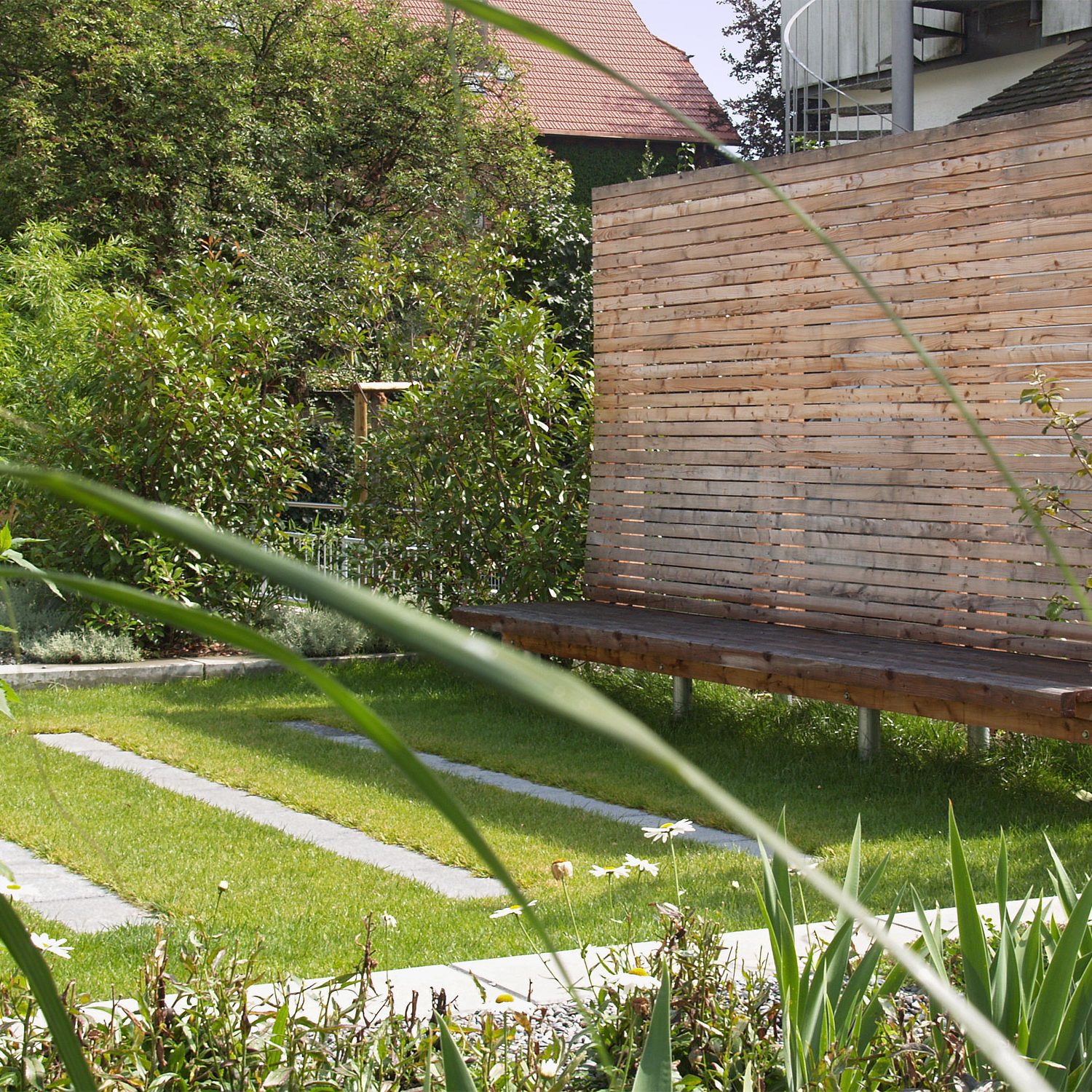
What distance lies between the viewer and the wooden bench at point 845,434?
215 inches

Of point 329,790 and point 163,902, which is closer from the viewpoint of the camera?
point 163,902

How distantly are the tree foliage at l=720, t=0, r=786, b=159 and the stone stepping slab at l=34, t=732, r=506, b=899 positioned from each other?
904 inches

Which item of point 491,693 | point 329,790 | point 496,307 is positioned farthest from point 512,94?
point 329,790

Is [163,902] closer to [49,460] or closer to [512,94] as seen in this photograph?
[49,460]

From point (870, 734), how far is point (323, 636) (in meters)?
4.22

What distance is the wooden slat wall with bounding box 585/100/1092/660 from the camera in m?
5.57

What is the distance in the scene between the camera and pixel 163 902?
3.90 meters

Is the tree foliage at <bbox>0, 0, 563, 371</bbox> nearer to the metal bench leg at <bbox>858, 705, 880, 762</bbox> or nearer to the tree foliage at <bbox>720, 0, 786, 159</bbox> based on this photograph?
the metal bench leg at <bbox>858, 705, 880, 762</bbox>

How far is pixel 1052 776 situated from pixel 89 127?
46.1 ft

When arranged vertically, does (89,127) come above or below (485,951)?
above


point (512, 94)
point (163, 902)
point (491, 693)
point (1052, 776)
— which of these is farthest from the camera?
point (512, 94)

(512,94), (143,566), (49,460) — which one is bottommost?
(143,566)

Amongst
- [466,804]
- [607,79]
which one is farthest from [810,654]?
[607,79]

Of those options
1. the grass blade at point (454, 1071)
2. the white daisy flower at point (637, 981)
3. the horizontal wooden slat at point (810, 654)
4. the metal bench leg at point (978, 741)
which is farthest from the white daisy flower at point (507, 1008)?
the metal bench leg at point (978, 741)
